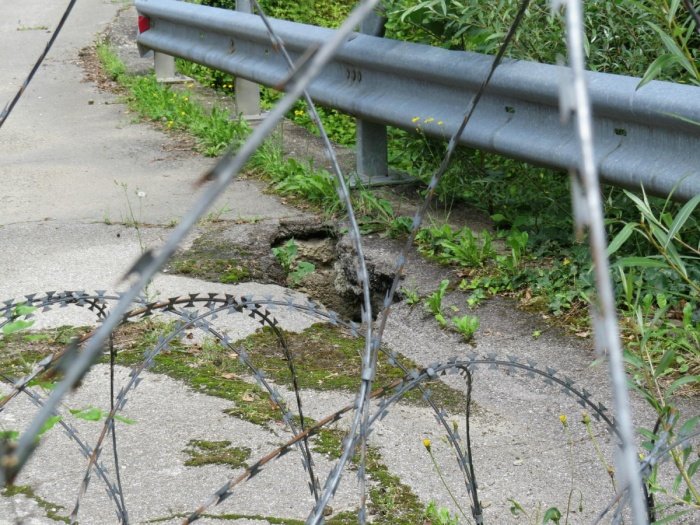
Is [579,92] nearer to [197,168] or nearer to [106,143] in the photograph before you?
[197,168]

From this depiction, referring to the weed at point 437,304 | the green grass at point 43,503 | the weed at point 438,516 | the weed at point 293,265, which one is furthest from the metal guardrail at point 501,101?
the green grass at point 43,503

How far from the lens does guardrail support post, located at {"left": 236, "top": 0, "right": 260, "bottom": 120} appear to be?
788cm

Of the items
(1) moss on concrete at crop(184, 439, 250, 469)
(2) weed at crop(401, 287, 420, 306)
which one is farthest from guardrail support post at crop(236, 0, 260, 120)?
(1) moss on concrete at crop(184, 439, 250, 469)

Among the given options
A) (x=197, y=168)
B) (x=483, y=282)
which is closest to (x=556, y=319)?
(x=483, y=282)

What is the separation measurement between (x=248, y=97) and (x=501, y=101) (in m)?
3.56

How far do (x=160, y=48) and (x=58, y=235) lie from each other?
3.64 metres

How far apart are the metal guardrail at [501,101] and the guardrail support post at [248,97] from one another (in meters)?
0.47

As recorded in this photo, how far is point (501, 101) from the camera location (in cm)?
469

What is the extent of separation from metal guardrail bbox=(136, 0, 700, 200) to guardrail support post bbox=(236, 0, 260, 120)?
472mm

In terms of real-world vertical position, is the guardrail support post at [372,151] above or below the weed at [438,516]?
below

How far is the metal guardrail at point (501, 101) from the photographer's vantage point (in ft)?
12.3

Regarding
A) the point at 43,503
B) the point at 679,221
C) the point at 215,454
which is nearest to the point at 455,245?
the point at 215,454

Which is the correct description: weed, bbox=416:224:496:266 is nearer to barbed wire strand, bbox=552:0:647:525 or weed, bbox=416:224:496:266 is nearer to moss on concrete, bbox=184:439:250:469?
moss on concrete, bbox=184:439:250:469

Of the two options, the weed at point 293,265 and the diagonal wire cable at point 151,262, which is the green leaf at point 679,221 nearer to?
the diagonal wire cable at point 151,262
